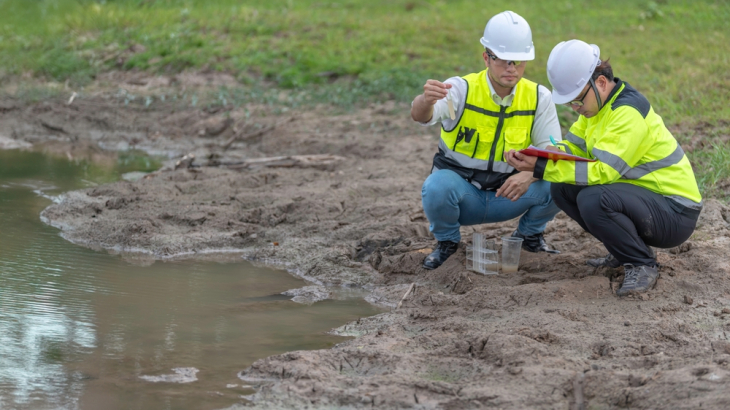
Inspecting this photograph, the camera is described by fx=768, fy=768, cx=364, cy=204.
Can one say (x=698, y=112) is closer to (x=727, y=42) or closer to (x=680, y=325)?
(x=727, y=42)

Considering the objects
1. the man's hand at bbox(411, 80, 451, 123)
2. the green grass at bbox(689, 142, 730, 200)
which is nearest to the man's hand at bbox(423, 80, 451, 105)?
the man's hand at bbox(411, 80, 451, 123)

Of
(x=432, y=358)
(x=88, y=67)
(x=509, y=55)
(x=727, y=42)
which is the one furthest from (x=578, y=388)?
(x=88, y=67)

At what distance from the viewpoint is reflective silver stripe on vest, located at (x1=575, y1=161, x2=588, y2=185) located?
3834 millimetres

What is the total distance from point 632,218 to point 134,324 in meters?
2.64

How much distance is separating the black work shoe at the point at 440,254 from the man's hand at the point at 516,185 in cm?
65

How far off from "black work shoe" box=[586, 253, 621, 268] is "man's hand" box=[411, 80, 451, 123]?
1271 millimetres

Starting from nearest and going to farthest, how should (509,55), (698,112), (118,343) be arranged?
1. (118,343)
2. (509,55)
3. (698,112)

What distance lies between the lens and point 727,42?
987 cm

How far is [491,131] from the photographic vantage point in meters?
4.50

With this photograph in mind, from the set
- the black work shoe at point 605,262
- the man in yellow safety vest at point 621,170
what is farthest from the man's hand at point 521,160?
the black work shoe at point 605,262

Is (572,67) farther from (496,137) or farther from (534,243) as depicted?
(534,243)

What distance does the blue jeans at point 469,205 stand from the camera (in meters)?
4.54

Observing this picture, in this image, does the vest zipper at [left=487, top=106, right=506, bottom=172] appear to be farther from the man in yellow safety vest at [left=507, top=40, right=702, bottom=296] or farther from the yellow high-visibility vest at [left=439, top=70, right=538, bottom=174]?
the man in yellow safety vest at [left=507, top=40, right=702, bottom=296]

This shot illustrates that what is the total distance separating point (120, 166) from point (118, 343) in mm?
4575
